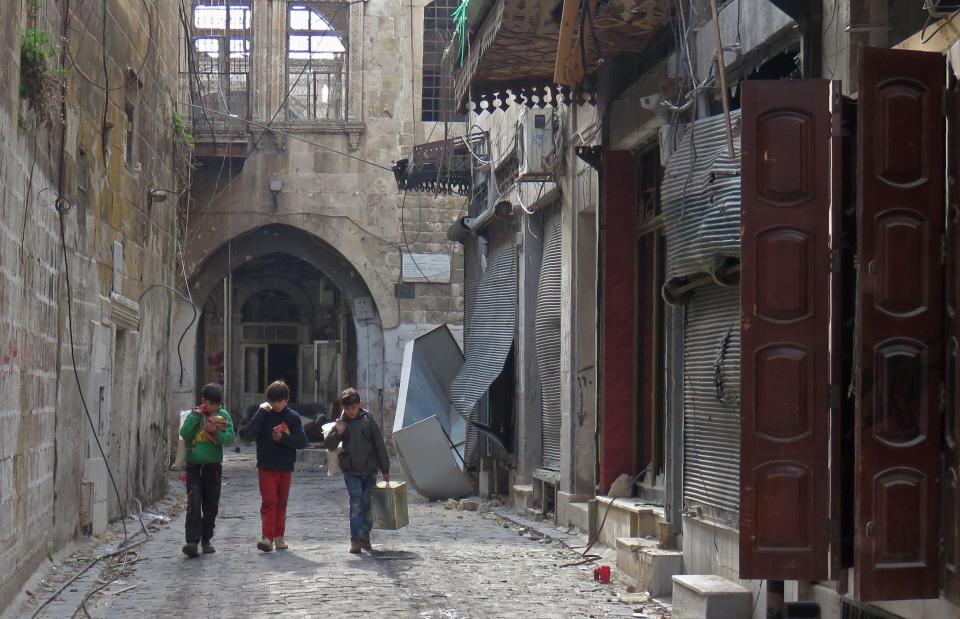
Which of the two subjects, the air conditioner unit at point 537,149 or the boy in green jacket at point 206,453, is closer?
the boy in green jacket at point 206,453

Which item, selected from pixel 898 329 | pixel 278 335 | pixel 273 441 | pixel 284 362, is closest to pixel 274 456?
pixel 273 441

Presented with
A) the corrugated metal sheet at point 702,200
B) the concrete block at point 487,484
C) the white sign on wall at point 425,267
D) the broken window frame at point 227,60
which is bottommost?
the concrete block at point 487,484

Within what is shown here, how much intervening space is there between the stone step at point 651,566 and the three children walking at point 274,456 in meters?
2.56

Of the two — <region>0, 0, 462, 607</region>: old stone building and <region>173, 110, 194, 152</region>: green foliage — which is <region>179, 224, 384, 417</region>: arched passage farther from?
<region>173, 110, 194, 152</region>: green foliage

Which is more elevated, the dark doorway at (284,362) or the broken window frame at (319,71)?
the broken window frame at (319,71)

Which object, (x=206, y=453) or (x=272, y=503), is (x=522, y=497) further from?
(x=206, y=453)

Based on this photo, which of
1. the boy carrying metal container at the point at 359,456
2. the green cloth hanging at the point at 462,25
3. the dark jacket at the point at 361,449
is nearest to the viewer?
the green cloth hanging at the point at 462,25

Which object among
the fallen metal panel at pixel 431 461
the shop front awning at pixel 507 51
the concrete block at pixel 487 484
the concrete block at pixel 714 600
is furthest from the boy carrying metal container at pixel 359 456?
the concrete block at pixel 487 484

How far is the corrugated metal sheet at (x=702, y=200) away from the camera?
7.49 metres

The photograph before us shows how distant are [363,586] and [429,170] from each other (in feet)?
36.2

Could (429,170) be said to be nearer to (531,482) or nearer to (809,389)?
(531,482)

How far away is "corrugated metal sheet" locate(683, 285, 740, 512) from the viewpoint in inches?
324

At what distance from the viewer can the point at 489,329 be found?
17.6m

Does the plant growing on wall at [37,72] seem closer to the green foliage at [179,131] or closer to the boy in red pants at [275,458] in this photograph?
the boy in red pants at [275,458]
